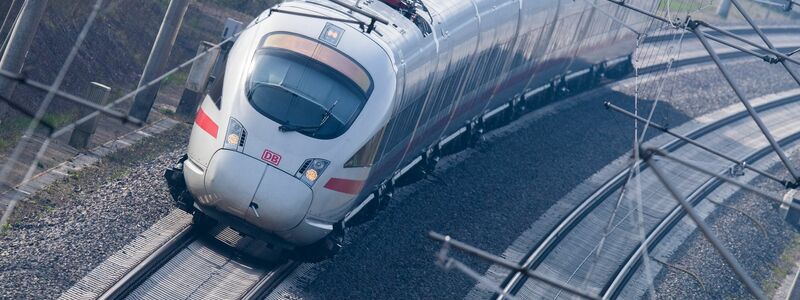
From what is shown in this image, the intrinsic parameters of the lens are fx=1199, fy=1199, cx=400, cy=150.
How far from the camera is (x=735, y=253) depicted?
26.1m

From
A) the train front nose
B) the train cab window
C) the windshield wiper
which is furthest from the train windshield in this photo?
the train cab window

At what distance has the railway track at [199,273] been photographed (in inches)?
651

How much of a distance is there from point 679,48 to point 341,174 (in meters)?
28.7

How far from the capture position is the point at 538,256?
22688 millimetres

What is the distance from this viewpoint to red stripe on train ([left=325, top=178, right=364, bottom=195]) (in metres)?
17.1

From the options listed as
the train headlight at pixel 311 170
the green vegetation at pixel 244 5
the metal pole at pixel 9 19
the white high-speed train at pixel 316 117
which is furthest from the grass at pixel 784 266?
the green vegetation at pixel 244 5

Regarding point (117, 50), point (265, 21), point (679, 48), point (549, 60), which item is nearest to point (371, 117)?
point (265, 21)

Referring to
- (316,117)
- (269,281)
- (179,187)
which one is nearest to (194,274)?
(269,281)

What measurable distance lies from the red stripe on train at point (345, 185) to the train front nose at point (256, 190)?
49cm

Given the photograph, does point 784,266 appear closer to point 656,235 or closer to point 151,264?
point 656,235

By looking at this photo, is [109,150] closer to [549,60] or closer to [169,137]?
[169,137]

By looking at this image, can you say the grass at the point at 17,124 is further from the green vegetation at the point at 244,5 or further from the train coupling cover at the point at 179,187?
the green vegetation at the point at 244,5

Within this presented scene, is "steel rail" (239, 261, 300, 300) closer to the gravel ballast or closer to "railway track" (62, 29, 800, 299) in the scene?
"railway track" (62, 29, 800, 299)

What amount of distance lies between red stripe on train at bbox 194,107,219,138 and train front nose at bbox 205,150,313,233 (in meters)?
0.49
